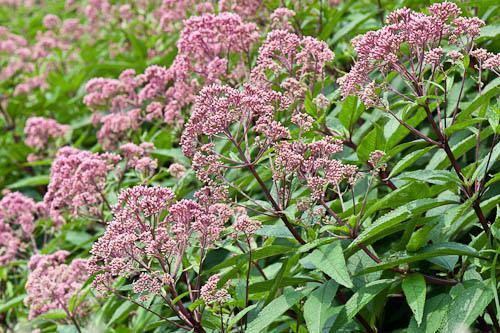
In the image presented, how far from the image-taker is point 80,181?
17.7ft

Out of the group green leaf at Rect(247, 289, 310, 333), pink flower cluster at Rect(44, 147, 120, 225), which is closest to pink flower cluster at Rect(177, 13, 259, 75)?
pink flower cluster at Rect(44, 147, 120, 225)

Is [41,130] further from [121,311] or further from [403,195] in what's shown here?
[403,195]

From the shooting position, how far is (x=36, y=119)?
25.1ft

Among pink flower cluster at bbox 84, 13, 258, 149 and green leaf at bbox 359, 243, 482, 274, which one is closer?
green leaf at bbox 359, 243, 482, 274

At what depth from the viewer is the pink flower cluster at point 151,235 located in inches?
148

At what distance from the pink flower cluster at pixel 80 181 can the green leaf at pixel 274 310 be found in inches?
77.9

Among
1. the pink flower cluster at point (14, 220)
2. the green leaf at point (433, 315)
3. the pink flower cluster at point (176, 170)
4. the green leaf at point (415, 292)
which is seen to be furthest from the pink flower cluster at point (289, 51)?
the pink flower cluster at point (14, 220)

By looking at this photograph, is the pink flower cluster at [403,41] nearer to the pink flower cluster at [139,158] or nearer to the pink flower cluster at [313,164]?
the pink flower cluster at [313,164]

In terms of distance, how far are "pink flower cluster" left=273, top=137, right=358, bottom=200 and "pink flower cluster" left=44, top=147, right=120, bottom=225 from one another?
1945 millimetres

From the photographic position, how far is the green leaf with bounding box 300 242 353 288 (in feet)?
12.0

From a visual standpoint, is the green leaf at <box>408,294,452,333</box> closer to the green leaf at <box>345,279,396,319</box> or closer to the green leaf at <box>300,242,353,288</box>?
the green leaf at <box>345,279,396,319</box>

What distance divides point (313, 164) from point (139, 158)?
7.86 ft

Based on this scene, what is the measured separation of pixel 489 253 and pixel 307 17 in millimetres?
3547

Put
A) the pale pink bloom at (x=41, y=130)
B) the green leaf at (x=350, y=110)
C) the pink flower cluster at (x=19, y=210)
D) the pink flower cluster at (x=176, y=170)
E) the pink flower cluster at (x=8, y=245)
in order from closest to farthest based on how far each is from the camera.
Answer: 1. the green leaf at (x=350, y=110)
2. the pink flower cluster at (x=176, y=170)
3. the pink flower cluster at (x=8, y=245)
4. the pink flower cluster at (x=19, y=210)
5. the pale pink bloom at (x=41, y=130)
